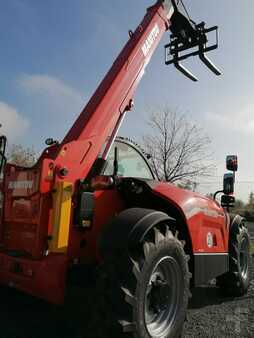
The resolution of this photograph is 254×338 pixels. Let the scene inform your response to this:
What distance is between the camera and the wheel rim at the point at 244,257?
21.7 feet

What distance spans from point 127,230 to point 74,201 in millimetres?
647

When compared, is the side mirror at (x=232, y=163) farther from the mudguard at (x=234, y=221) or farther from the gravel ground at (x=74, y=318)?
the gravel ground at (x=74, y=318)

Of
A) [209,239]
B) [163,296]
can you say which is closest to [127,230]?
[163,296]

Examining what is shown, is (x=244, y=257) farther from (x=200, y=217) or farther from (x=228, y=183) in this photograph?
(x=200, y=217)

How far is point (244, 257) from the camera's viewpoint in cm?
675

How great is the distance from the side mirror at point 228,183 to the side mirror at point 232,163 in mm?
166

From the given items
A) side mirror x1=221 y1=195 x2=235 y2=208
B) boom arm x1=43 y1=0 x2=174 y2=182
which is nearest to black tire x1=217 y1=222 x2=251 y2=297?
side mirror x1=221 y1=195 x2=235 y2=208

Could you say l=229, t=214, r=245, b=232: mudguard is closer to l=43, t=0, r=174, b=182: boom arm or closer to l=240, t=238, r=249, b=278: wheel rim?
l=240, t=238, r=249, b=278: wheel rim

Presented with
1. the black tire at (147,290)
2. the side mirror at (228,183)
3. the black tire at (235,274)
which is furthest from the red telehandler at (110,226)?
the side mirror at (228,183)

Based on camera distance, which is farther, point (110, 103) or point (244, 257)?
point (244, 257)

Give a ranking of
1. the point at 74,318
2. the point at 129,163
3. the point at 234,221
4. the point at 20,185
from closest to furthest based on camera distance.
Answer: the point at 20,185, the point at 74,318, the point at 129,163, the point at 234,221

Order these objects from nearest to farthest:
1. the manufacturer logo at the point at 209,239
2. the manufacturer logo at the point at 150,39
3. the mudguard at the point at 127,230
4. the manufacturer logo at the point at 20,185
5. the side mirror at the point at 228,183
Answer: the mudguard at the point at 127,230, the manufacturer logo at the point at 20,185, the manufacturer logo at the point at 209,239, the manufacturer logo at the point at 150,39, the side mirror at the point at 228,183

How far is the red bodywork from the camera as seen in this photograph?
3638 mm

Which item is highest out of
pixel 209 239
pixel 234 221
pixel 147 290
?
pixel 234 221
